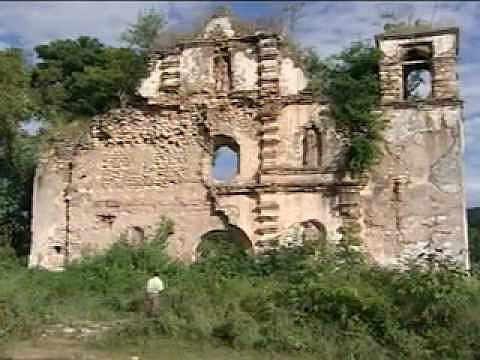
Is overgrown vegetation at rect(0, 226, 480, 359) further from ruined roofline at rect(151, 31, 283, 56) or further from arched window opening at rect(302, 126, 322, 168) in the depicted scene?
ruined roofline at rect(151, 31, 283, 56)

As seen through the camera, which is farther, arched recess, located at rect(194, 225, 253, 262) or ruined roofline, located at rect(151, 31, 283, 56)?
ruined roofline, located at rect(151, 31, 283, 56)

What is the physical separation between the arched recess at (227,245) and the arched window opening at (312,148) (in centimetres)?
223

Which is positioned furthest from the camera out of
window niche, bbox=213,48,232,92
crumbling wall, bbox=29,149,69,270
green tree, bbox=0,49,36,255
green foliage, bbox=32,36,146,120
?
green foliage, bbox=32,36,146,120

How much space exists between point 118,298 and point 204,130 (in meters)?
5.88

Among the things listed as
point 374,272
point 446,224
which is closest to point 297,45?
point 446,224

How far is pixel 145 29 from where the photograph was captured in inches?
937

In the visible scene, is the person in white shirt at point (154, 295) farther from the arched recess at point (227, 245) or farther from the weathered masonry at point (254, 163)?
the weathered masonry at point (254, 163)

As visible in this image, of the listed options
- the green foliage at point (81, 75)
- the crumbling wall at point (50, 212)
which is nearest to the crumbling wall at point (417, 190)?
Result: the crumbling wall at point (50, 212)

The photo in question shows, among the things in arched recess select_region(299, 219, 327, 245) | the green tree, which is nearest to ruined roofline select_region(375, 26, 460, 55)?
arched recess select_region(299, 219, 327, 245)

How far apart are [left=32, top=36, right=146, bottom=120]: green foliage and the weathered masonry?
4696 mm

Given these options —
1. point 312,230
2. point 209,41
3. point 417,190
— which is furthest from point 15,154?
point 417,190

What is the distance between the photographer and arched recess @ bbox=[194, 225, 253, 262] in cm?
1550

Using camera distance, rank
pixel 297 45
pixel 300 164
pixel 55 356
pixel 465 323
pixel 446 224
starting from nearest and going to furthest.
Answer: pixel 55 356 < pixel 465 323 < pixel 446 224 < pixel 300 164 < pixel 297 45

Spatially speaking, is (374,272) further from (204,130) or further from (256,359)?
(204,130)
